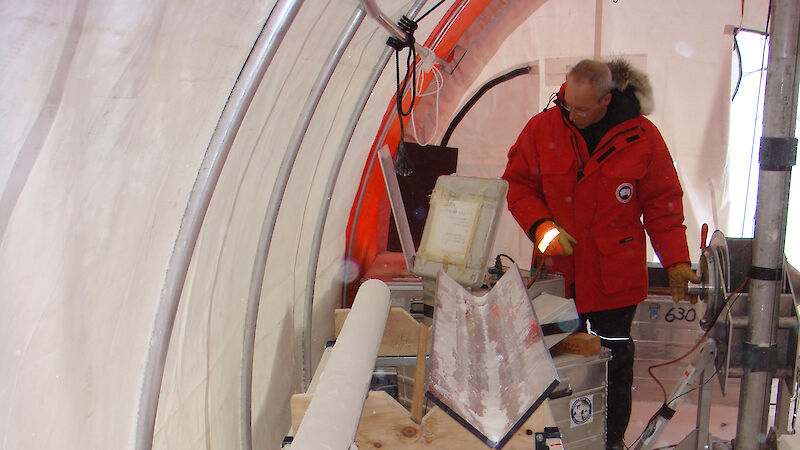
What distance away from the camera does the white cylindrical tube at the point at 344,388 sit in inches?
48.1

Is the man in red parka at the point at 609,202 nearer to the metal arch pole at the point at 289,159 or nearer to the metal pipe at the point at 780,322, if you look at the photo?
the metal pipe at the point at 780,322

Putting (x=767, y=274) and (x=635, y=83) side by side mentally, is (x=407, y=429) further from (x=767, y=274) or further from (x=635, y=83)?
(x=635, y=83)

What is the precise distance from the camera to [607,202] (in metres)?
3.17

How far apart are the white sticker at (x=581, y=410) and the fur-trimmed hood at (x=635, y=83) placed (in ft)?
4.74

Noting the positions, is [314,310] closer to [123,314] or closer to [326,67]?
[326,67]

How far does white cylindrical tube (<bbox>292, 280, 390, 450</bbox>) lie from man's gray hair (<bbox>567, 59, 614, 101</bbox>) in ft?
5.30

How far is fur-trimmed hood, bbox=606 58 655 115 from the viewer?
3.16 meters

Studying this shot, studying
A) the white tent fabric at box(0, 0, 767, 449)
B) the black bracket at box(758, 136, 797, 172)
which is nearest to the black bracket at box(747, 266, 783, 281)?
the black bracket at box(758, 136, 797, 172)

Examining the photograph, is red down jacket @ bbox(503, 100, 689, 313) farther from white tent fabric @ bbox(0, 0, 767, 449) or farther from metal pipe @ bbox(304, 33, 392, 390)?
white tent fabric @ bbox(0, 0, 767, 449)

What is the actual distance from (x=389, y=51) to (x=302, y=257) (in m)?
1.06

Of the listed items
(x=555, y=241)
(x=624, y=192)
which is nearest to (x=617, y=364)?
(x=555, y=241)

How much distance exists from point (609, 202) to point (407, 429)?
1.88 m

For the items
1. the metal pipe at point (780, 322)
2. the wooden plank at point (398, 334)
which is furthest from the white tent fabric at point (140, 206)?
the metal pipe at point (780, 322)

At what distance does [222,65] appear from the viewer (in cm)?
150
